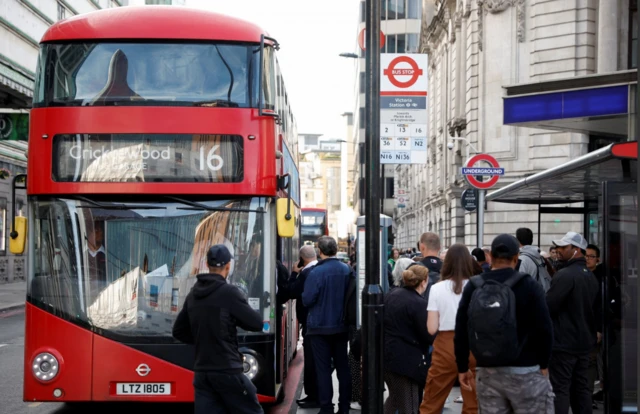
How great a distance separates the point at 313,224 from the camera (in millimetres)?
50094

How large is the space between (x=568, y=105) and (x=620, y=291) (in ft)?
22.4

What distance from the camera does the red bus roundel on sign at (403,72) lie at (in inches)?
445

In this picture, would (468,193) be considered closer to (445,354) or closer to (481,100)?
(445,354)

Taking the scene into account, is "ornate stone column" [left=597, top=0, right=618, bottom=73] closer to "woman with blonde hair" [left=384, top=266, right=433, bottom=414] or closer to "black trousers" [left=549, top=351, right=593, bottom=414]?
"black trousers" [left=549, top=351, right=593, bottom=414]

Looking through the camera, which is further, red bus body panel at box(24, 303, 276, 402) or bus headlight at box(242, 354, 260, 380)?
bus headlight at box(242, 354, 260, 380)

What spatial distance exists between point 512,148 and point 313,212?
1917cm

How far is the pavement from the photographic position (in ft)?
85.0

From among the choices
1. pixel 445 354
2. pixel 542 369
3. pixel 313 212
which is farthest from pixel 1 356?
pixel 313 212

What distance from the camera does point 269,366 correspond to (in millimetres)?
9000

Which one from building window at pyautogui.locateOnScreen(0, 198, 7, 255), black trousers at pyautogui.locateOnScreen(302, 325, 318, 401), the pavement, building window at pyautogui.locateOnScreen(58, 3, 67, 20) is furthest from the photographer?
building window at pyautogui.locateOnScreen(58, 3, 67, 20)

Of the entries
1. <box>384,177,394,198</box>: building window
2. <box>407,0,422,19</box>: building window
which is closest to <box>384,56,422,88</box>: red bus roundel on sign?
<box>407,0,422,19</box>: building window

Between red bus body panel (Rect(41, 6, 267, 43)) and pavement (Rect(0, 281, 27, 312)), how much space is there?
14747mm

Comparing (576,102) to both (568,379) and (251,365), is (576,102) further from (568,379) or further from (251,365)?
(251,365)

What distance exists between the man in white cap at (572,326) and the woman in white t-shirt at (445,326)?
977mm
